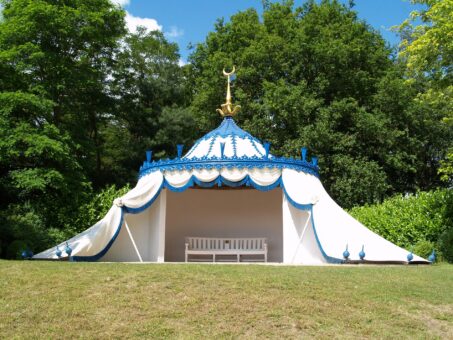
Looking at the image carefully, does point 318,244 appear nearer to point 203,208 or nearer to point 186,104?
point 203,208

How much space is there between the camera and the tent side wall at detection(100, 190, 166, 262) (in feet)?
39.4

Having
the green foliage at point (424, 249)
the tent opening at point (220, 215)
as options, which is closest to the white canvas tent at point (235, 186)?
the green foliage at point (424, 249)

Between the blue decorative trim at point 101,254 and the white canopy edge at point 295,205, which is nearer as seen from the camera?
the white canopy edge at point 295,205

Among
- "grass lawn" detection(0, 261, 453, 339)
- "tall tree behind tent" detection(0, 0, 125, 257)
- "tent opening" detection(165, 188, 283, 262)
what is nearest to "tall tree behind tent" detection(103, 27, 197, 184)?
"tall tree behind tent" detection(0, 0, 125, 257)

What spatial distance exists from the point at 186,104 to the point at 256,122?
6.13 metres

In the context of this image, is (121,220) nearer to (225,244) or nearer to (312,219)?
(225,244)

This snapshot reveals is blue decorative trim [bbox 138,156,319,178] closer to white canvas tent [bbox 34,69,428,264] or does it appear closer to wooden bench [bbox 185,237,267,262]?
white canvas tent [bbox 34,69,428,264]

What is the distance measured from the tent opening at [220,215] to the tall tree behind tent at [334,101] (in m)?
5.55

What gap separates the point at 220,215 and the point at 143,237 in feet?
11.6

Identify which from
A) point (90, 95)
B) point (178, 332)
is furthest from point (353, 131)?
point (178, 332)

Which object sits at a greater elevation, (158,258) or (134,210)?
(134,210)

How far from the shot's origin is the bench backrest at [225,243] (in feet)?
46.3

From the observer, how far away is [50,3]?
17.8m

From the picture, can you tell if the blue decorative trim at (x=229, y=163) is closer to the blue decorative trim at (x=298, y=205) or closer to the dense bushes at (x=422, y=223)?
the blue decorative trim at (x=298, y=205)
